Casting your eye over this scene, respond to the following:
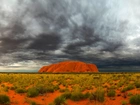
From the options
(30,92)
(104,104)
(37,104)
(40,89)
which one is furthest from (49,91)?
(104,104)

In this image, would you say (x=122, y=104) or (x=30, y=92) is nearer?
(x=122, y=104)

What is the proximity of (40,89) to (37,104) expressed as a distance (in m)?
5.47

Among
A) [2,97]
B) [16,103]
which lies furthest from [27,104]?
[2,97]

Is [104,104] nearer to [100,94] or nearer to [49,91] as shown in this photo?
[100,94]

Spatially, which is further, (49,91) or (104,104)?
(49,91)

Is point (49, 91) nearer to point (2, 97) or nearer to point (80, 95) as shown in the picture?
point (80, 95)

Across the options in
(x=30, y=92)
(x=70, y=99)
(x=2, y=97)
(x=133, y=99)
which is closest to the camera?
(x=133, y=99)

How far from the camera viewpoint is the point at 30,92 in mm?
18625

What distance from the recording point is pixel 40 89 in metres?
20.0

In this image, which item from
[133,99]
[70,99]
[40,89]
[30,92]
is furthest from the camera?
[40,89]

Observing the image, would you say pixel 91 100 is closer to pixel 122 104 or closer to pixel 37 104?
pixel 122 104

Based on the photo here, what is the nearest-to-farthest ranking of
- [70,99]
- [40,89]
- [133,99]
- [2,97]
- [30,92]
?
[133,99]
[2,97]
[70,99]
[30,92]
[40,89]

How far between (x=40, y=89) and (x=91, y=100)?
6774mm

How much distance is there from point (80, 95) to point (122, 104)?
A: 376cm
